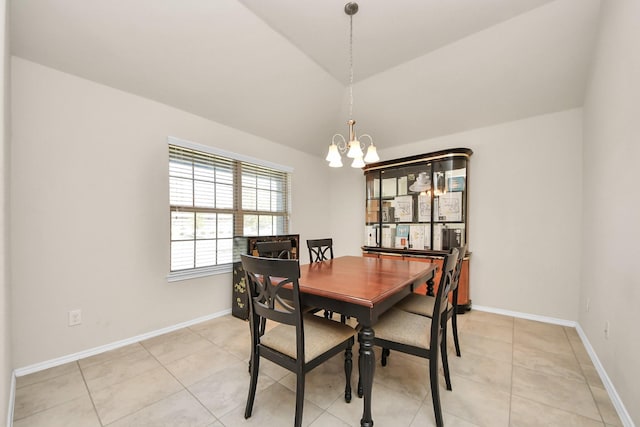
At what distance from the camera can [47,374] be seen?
200cm

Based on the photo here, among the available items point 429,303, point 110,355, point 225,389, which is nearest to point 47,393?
point 110,355

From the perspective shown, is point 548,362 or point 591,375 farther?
point 548,362

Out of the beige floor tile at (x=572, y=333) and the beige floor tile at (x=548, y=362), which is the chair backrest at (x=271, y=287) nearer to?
the beige floor tile at (x=548, y=362)

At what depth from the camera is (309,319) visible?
179cm

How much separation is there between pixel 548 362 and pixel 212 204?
3.65m

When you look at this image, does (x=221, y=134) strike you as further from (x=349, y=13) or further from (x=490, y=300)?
(x=490, y=300)

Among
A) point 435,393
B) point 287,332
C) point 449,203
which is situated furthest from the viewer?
point 449,203

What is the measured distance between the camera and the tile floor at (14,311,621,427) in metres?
1.57

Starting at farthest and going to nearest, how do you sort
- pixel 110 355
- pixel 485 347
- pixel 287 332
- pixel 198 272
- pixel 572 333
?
pixel 198 272 < pixel 572 333 < pixel 485 347 < pixel 110 355 < pixel 287 332

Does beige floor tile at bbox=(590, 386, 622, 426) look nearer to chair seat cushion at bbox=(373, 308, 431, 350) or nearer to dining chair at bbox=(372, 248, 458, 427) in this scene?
dining chair at bbox=(372, 248, 458, 427)

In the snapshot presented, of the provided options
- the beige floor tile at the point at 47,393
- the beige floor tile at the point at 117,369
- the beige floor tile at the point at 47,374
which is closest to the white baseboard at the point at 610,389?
the beige floor tile at the point at 117,369

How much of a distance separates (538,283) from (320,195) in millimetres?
3285

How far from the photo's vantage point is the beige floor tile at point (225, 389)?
1677 millimetres

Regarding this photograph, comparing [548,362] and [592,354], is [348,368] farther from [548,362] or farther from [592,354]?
[592,354]
